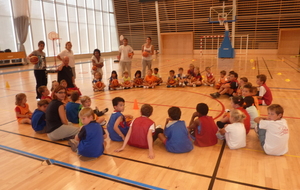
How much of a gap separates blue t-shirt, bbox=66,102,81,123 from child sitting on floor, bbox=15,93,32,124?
32.4 inches

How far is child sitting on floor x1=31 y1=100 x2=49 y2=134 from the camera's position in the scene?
4.16m

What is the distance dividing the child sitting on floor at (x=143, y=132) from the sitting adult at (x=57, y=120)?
1017 millimetres

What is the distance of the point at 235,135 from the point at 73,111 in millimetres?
3036

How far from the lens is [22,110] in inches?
193

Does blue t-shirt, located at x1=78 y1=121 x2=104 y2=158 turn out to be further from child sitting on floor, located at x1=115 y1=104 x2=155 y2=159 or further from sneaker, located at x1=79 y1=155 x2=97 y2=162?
child sitting on floor, located at x1=115 y1=104 x2=155 y2=159

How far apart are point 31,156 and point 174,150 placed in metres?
2.07

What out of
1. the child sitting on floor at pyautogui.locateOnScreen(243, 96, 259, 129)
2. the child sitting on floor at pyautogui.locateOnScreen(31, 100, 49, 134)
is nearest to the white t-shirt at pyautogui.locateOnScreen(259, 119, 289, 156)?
the child sitting on floor at pyautogui.locateOnScreen(243, 96, 259, 129)

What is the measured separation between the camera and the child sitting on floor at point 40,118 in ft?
13.6

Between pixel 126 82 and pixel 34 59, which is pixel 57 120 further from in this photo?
pixel 126 82

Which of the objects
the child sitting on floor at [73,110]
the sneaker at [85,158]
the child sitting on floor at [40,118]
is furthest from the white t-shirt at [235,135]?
the child sitting on floor at [40,118]

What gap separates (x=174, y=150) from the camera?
3.35 metres

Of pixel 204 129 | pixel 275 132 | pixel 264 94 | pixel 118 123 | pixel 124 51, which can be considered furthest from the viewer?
pixel 124 51

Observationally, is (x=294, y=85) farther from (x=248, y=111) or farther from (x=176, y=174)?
(x=176, y=174)

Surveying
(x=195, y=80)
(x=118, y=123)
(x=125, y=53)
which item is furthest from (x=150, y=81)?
(x=118, y=123)
